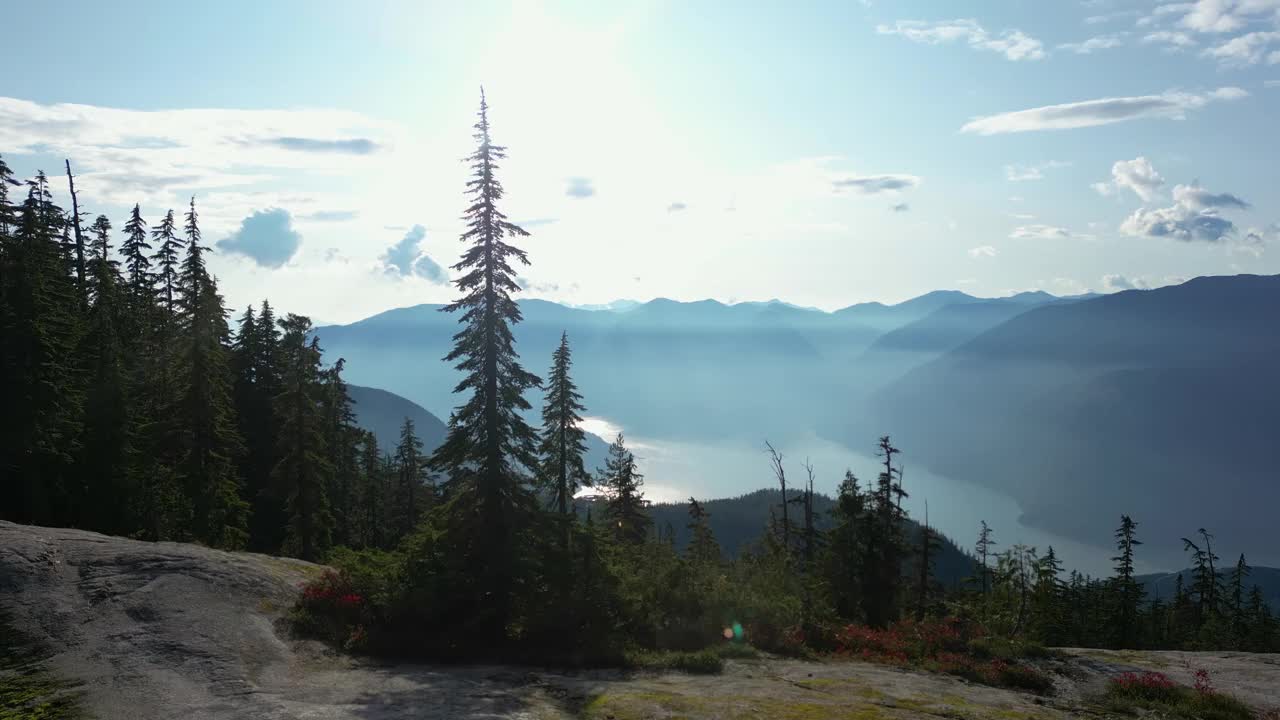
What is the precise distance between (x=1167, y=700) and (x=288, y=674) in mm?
19602

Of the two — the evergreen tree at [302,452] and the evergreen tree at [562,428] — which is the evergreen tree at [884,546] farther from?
the evergreen tree at [302,452]

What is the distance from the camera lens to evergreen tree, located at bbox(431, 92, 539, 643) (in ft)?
62.7

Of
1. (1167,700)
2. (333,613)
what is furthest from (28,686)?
(1167,700)

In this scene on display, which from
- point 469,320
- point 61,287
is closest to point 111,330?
point 61,287

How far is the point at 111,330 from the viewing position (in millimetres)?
37406

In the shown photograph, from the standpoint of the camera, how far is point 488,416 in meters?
19.8

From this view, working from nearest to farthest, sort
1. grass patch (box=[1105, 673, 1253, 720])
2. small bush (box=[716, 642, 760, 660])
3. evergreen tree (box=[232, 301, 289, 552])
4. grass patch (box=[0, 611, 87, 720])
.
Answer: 1. grass patch (box=[0, 611, 87, 720])
2. grass patch (box=[1105, 673, 1253, 720])
3. small bush (box=[716, 642, 760, 660])
4. evergreen tree (box=[232, 301, 289, 552])

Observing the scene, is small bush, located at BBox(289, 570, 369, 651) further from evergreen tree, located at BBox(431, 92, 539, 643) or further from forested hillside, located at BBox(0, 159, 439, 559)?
forested hillside, located at BBox(0, 159, 439, 559)

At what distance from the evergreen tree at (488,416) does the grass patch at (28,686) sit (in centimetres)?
855

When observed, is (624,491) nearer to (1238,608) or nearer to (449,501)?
(449,501)

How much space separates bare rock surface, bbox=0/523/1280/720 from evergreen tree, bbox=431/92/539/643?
398 cm

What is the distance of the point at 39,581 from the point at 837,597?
1334 inches

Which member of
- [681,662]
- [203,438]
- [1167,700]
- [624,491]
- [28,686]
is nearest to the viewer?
[28,686]

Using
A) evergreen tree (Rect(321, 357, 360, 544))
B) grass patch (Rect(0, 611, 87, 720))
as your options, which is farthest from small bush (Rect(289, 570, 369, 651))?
evergreen tree (Rect(321, 357, 360, 544))
